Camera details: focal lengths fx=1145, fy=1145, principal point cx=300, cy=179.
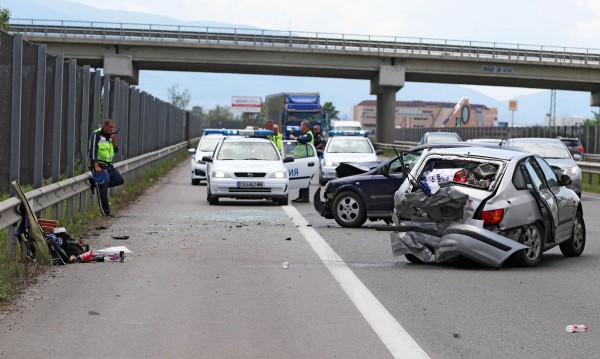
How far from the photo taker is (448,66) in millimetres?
77625

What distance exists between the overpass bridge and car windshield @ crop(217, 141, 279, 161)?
158ft

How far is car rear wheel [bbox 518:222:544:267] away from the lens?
1291cm

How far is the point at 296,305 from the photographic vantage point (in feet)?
32.0

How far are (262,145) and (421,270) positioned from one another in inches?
537

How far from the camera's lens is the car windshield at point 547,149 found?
95.3 ft

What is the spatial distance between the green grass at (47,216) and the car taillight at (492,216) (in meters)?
4.81

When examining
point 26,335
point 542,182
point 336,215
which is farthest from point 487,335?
point 336,215

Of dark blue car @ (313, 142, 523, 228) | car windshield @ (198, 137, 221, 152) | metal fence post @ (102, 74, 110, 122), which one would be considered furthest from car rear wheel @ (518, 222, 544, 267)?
car windshield @ (198, 137, 221, 152)

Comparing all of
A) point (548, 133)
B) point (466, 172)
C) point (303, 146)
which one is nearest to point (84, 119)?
point (303, 146)

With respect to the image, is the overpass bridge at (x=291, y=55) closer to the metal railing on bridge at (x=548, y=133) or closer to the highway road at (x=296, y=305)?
the metal railing on bridge at (x=548, y=133)

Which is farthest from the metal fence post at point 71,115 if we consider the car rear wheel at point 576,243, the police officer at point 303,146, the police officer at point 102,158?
the car rear wheel at point 576,243

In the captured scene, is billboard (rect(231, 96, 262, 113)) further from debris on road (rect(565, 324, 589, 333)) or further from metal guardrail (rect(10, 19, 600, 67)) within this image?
debris on road (rect(565, 324, 589, 333))

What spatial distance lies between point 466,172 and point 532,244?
1124mm

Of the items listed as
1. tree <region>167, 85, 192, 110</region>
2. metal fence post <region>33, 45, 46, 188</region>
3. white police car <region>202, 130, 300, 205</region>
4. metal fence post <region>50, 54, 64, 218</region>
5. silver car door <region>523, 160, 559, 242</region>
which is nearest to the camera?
silver car door <region>523, 160, 559, 242</region>
